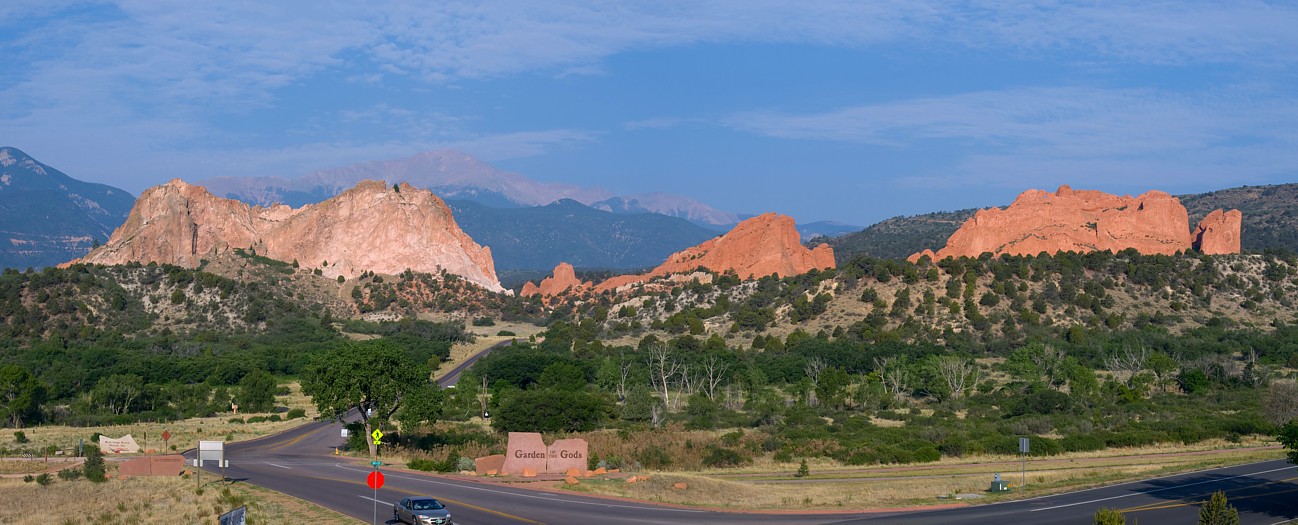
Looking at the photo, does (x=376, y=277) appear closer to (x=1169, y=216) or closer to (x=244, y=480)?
(x=1169, y=216)

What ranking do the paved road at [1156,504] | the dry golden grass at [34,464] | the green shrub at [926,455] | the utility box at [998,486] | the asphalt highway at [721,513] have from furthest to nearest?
the green shrub at [926,455], the dry golden grass at [34,464], the utility box at [998,486], the asphalt highway at [721,513], the paved road at [1156,504]

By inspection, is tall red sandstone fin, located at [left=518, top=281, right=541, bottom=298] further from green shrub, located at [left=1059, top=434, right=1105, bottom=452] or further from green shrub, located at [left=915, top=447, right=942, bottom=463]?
green shrub, located at [left=915, top=447, right=942, bottom=463]

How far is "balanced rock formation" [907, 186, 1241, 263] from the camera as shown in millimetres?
137125

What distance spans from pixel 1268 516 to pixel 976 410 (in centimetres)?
3724

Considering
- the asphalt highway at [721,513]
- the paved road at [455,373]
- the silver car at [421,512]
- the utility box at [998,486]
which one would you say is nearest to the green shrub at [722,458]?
the asphalt highway at [721,513]

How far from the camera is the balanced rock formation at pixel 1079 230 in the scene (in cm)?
13712

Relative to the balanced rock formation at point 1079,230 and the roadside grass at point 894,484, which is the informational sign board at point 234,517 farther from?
the balanced rock formation at point 1079,230

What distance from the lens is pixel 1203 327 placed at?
100625 mm

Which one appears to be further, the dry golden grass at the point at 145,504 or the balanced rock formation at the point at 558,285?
the balanced rock formation at the point at 558,285

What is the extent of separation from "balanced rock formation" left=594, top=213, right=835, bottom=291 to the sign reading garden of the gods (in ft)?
330

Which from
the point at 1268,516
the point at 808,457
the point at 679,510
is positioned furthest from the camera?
the point at 808,457

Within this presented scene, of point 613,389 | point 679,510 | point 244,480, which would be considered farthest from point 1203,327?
point 244,480

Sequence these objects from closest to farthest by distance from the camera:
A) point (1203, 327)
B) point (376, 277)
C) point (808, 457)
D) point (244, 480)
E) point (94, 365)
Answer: point (244, 480) < point (808, 457) < point (94, 365) < point (1203, 327) < point (376, 277)

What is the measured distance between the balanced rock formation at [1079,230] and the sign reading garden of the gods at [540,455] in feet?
311
